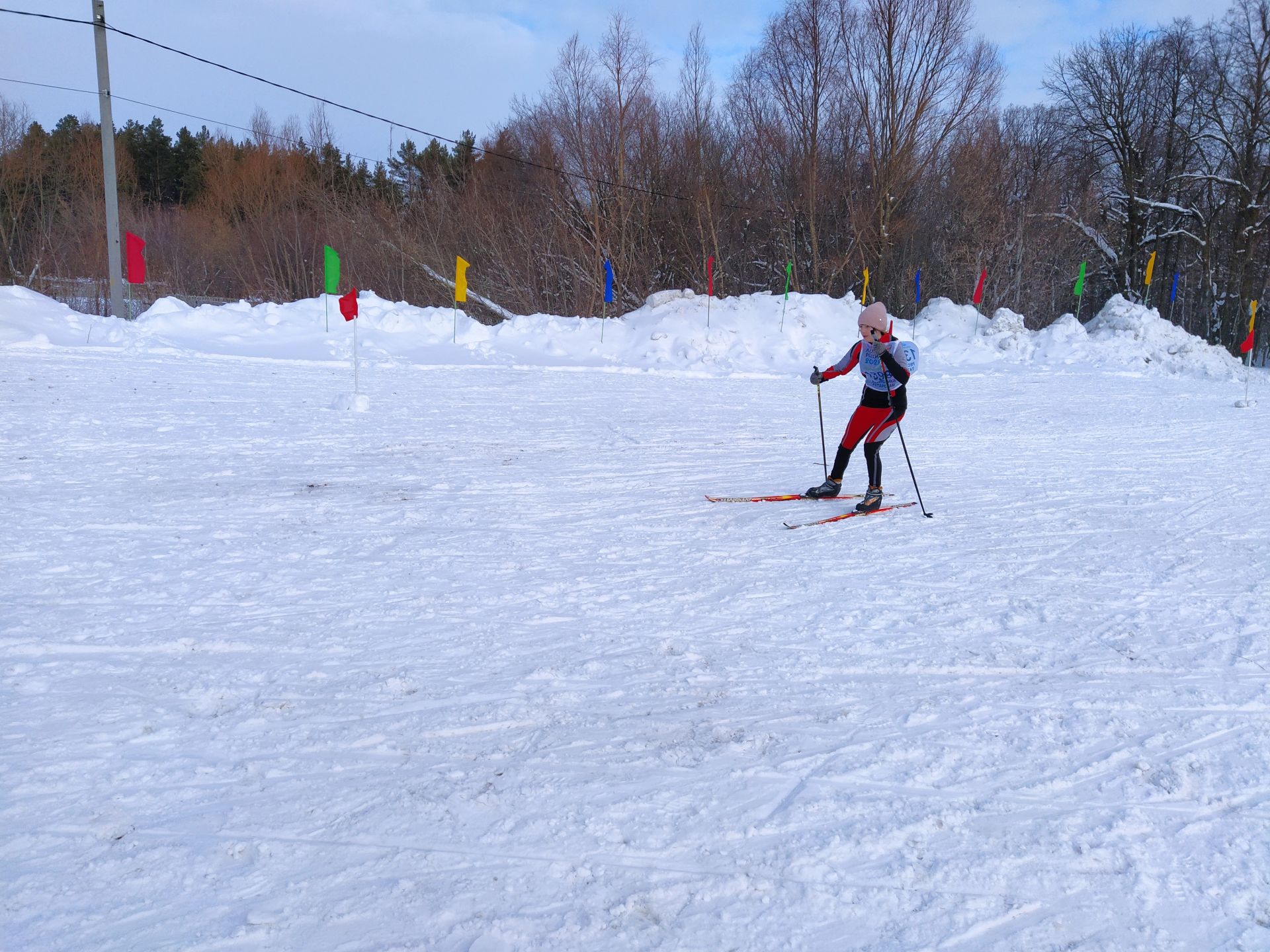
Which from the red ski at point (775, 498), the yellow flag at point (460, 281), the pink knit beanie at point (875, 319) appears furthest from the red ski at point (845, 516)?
the yellow flag at point (460, 281)

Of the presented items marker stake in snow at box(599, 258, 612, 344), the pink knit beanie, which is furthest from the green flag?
the pink knit beanie

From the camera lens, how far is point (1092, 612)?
4.95 metres

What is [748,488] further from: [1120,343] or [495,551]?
[1120,343]

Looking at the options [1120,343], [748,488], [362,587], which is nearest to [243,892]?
[362,587]

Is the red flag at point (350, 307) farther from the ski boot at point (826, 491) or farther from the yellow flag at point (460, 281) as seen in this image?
the ski boot at point (826, 491)

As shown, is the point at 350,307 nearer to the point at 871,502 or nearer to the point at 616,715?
the point at 871,502

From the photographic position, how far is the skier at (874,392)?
7074 millimetres

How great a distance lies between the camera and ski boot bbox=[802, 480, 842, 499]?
25.2 ft

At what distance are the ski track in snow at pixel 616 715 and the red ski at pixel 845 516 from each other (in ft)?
0.45

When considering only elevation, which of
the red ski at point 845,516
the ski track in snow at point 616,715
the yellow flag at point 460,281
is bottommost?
the ski track in snow at point 616,715

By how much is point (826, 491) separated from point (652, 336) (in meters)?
13.6

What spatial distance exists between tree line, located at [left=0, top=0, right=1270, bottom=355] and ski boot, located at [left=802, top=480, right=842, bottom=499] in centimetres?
1915

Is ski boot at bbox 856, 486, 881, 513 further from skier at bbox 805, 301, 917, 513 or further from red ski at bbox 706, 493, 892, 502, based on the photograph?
red ski at bbox 706, 493, 892, 502

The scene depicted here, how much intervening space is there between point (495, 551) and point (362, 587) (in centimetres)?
106
